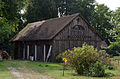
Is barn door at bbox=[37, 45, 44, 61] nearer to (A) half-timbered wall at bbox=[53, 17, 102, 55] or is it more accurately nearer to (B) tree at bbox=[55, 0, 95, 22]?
(A) half-timbered wall at bbox=[53, 17, 102, 55]

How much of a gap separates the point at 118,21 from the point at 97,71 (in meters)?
4.08

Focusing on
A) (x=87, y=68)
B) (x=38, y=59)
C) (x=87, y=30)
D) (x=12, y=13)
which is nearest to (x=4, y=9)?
(x=12, y=13)

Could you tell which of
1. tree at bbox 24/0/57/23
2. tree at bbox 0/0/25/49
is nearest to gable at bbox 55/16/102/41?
tree at bbox 0/0/25/49

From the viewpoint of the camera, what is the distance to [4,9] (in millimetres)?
28641

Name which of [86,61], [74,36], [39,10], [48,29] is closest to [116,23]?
[86,61]

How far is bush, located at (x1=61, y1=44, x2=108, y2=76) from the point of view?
15.9 meters

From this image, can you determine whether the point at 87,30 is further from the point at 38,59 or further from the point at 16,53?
the point at 16,53

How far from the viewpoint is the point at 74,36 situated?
29.4 meters

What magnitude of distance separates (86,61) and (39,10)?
31466mm

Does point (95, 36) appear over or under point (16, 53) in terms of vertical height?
over

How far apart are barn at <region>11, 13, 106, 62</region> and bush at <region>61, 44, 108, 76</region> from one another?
1062 centimetres

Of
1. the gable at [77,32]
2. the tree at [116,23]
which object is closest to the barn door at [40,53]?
the gable at [77,32]

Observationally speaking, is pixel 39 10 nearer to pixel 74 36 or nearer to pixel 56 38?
pixel 74 36

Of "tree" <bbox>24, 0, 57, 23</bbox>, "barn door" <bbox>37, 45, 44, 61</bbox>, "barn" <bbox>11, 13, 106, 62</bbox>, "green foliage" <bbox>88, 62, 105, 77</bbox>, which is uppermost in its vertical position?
"tree" <bbox>24, 0, 57, 23</bbox>
